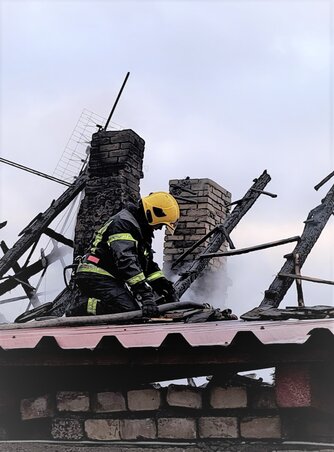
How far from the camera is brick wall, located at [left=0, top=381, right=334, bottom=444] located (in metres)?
3.26

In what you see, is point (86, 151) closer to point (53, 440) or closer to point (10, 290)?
point (10, 290)

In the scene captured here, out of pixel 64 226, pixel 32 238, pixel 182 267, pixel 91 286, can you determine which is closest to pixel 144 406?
pixel 91 286

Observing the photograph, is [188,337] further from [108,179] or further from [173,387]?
[108,179]

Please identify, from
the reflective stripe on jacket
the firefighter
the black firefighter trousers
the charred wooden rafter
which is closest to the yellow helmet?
the firefighter

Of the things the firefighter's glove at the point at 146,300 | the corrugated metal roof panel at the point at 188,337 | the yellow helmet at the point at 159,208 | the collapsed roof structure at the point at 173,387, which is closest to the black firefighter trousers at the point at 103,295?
the firefighter's glove at the point at 146,300

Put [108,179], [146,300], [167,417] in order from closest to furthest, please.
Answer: [167,417], [146,300], [108,179]

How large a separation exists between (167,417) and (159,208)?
2178 millimetres

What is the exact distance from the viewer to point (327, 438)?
10.3ft

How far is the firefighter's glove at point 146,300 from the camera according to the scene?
4.66 m

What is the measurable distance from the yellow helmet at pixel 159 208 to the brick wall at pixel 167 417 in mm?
1972

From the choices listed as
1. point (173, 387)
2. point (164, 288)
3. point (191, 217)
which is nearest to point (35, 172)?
point (191, 217)

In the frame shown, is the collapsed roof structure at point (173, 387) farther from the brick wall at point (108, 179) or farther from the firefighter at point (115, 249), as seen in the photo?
the brick wall at point (108, 179)

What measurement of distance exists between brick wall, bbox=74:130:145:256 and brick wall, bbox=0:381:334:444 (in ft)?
11.1

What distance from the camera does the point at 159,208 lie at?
5.30m
